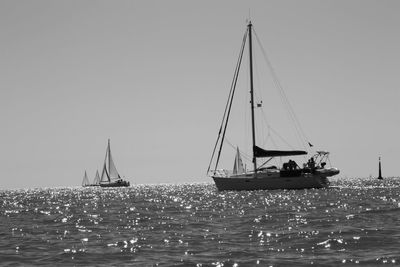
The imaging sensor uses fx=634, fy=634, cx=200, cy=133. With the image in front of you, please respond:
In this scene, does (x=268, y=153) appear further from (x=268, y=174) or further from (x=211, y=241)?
(x=211, y=241)

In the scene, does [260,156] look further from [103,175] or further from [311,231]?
[103,175]

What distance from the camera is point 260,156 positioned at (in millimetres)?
78875

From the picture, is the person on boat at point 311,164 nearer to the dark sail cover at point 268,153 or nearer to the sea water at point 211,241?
the dark sail cover at point 268,153

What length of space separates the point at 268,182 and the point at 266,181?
32cm

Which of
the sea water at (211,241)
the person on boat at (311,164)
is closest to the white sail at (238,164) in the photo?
the person on boat at (311,164)

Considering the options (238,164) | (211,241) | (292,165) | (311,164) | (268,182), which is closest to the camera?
(211,241)

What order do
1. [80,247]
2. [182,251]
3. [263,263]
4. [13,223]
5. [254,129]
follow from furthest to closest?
[254,129], [13,223], [80,247], [182,251], [263,263]

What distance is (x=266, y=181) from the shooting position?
78.4 m

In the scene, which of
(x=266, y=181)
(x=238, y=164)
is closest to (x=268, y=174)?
(x=266, y=181)

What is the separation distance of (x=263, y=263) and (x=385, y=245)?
5980 mm

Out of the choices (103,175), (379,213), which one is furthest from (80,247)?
(103,175)

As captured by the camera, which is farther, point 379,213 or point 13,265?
point 379,213

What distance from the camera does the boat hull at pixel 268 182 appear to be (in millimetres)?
77812

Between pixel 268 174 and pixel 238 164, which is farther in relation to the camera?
pixel 238 164
